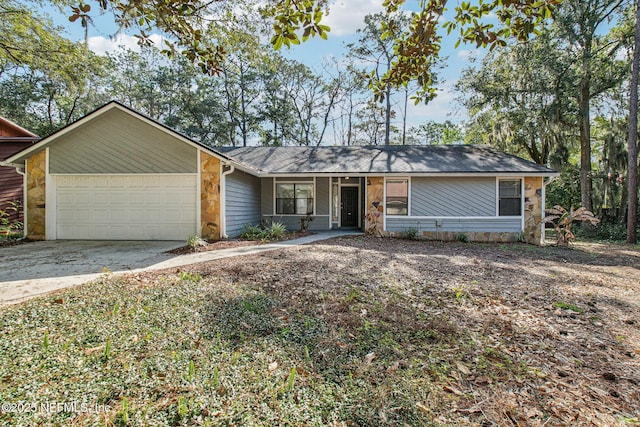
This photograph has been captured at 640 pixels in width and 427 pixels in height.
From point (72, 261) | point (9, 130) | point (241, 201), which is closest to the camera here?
point (72, 261)

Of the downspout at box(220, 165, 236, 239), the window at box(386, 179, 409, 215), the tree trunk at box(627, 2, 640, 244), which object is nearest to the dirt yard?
the downspout at box(220, 165, 236, 239)

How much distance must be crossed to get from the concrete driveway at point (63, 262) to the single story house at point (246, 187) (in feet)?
3.11

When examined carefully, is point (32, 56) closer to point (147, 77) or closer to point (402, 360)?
point (402, 360)

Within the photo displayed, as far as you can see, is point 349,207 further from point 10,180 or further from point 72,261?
point 10,180

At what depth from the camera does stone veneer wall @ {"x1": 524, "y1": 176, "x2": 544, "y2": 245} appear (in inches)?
402

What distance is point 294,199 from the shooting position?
12594mm

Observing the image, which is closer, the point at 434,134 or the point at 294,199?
the point at 294,199

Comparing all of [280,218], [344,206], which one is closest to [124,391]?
[280,218]

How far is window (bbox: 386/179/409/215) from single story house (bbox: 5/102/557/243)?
0.12 ft

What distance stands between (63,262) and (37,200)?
190 inches

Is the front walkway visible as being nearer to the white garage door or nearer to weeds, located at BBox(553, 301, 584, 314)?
the white garage door

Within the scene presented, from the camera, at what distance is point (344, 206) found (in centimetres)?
1315

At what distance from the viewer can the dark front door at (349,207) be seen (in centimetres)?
1310

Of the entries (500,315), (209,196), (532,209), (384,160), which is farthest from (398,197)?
(500,315)
